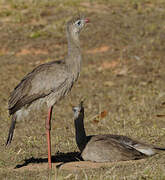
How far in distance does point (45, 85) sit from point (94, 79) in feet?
19.9

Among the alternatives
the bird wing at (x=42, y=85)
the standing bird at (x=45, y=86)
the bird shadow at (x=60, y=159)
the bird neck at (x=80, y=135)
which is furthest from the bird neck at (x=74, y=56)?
the bird shadow at (x=60, y=159)

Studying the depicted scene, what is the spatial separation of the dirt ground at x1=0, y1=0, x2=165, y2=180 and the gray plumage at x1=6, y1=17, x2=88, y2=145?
74cm

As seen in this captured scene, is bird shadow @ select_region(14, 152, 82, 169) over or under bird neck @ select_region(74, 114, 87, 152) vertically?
under

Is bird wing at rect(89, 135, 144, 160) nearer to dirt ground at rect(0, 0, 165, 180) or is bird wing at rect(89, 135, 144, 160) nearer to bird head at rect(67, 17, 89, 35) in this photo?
dirt ground at rect(0, 0, 165, 180)

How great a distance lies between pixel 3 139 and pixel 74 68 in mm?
2151

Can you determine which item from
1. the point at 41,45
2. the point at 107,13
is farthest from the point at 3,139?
the point at 107,13

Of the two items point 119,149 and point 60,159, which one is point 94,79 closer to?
point 60,159

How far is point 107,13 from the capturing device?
1694 cm

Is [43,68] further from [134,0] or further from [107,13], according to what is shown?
→ [134,0]

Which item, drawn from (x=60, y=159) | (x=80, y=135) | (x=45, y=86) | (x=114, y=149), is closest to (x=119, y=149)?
(x=114, y=149)

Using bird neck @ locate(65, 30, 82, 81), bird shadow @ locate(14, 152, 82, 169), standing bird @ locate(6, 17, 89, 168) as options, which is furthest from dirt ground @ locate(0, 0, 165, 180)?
bird neck @ locate(65, 30, 82, 81)

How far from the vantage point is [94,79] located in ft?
39.0

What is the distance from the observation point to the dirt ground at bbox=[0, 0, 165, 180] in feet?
18.8

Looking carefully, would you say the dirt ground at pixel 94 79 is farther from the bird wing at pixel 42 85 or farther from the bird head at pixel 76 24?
the bird head at pixel 76 24
